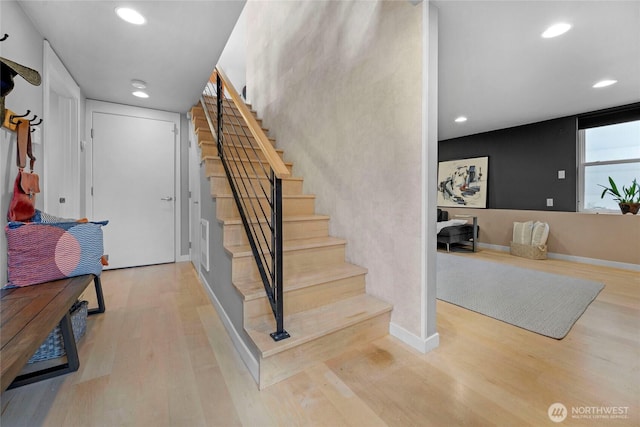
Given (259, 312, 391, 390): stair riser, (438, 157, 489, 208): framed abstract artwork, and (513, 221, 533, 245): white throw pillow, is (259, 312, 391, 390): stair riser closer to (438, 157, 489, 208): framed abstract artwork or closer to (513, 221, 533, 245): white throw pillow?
(513, 221, 533, 245): white throw pillow

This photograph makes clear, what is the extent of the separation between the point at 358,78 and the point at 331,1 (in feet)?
3.21

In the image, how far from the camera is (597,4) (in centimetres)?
179

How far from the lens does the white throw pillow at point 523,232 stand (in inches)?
173

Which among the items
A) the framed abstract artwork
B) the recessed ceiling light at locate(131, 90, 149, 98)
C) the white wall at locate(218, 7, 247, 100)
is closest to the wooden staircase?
the recessed ceiling light at locate(131, 90, 149, 98)

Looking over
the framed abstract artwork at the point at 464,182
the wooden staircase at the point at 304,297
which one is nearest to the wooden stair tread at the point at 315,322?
the wooden staircase at the point at 304,297

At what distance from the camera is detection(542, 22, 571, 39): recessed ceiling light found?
201 cm

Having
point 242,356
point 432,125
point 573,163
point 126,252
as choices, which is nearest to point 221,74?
point 432,125

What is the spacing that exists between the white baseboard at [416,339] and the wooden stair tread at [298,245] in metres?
0.73

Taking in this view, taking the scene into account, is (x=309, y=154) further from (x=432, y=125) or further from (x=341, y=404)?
(x=341, y=404)

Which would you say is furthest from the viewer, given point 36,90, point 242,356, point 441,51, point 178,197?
point 178,197

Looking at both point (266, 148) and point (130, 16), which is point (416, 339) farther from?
point (130, 16)

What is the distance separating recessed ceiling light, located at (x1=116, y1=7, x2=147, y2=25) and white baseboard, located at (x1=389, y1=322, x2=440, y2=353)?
8.80 ft

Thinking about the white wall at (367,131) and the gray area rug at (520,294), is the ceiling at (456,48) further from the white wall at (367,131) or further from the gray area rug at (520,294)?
the gray area rug at (520,294)

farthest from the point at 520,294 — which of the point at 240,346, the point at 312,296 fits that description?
the point at 240,346
